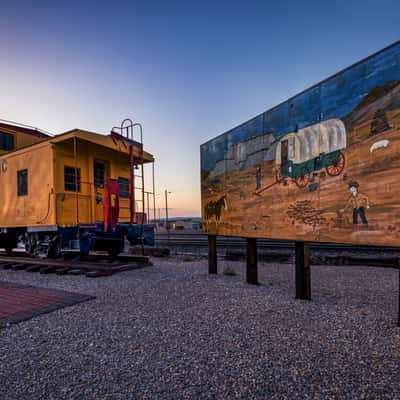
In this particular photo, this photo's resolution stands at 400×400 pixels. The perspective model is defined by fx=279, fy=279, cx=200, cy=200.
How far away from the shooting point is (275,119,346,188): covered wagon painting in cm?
333

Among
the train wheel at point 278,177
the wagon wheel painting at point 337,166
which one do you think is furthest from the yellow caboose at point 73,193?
the wagon wheel painting at point 337,166

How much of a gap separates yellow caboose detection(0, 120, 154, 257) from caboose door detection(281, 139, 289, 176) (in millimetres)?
4817

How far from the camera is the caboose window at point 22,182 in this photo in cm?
855

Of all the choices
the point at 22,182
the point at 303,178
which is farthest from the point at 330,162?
the point at 22,182

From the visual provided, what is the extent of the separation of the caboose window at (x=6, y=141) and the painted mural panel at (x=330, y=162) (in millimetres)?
9071

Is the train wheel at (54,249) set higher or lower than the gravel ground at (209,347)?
higher

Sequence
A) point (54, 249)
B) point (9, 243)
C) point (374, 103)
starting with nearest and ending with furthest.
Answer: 1. point (374, 103)
2. point (54, 249)
3. point (9, 243)

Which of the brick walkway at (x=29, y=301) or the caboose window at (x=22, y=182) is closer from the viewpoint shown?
the brick walkway at (x=29, y=301)

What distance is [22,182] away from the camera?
8.67 m

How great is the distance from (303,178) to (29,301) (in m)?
4.65

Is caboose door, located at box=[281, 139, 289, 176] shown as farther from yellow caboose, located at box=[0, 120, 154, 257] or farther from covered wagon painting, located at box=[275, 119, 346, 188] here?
yellow caboose, located at box=[0, 120, 154, 257]

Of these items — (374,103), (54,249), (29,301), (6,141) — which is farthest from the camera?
(6,141)

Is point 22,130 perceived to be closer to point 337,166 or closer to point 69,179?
point 69,179

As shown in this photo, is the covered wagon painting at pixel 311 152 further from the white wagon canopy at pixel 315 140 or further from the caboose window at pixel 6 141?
the caboose window at pixel 6 141
